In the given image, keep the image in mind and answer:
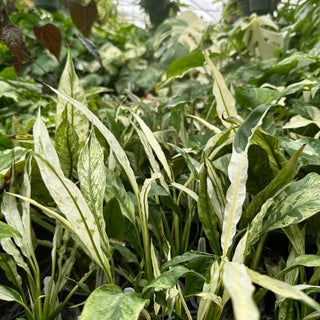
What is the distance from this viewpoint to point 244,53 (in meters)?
1.54

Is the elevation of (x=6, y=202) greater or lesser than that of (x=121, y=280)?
greater

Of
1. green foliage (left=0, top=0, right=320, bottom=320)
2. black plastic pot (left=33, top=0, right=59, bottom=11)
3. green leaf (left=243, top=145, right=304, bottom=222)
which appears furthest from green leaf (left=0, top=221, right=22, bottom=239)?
black plastic pot (left=33, top=0, right=59, bottom=11)

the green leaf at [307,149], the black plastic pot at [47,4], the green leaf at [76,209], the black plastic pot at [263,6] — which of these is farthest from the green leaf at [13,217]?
the black plastic pot at [47,4]

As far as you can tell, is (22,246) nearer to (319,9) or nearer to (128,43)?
(319,9)

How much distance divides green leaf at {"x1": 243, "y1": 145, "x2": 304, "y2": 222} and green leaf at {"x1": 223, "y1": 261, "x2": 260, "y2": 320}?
23cm

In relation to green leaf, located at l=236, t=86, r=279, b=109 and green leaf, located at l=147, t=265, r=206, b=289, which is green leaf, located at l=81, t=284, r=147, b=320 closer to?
green leaf, located at l=147, t=265, r=206, b=289

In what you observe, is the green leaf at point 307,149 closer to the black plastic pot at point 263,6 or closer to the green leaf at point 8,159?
the green leaf at point 8,159

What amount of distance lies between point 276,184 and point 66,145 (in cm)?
36

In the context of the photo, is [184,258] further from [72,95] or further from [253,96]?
[253,96]

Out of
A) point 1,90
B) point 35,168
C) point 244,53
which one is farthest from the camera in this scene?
point 244,53

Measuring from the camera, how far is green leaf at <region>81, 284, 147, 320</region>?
29cm

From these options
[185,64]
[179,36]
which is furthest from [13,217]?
[179,36]

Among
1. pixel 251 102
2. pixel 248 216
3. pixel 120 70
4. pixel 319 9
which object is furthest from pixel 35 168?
pixel 120 70

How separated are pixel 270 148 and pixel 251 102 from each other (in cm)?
32
